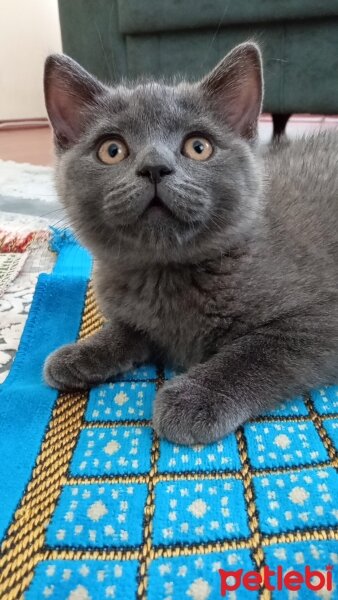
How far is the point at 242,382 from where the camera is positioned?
76cm

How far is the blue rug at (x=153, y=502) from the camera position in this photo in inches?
20.4

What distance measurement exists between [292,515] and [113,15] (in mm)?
2341

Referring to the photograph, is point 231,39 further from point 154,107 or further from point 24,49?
point 24,49

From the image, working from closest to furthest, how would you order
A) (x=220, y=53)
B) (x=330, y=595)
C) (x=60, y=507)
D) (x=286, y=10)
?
1. (x=330, y=595)
2. (x=60, y=507)
3. (x=286, y=10)
4. (x=220, y=53)

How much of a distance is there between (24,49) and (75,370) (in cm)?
375

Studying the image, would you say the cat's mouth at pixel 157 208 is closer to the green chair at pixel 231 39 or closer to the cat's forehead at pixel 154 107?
the cat's forehead at pixel 154 107

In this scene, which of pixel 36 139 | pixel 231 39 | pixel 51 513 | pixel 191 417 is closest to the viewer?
pixel 51 513

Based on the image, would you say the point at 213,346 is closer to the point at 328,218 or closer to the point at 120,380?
the point at 120,380

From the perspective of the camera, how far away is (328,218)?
3.17 feet

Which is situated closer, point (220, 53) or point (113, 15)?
point (220, 53)

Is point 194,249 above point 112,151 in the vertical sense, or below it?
below

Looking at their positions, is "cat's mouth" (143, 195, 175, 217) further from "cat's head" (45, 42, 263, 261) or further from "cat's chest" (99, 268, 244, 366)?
"cat's chest" (99, 268, 244, 366)

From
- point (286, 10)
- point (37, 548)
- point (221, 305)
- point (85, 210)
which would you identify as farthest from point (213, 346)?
point (286, 10)

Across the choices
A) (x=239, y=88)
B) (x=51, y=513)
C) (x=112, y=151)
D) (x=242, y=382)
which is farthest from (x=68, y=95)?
(x=51, y=513)
